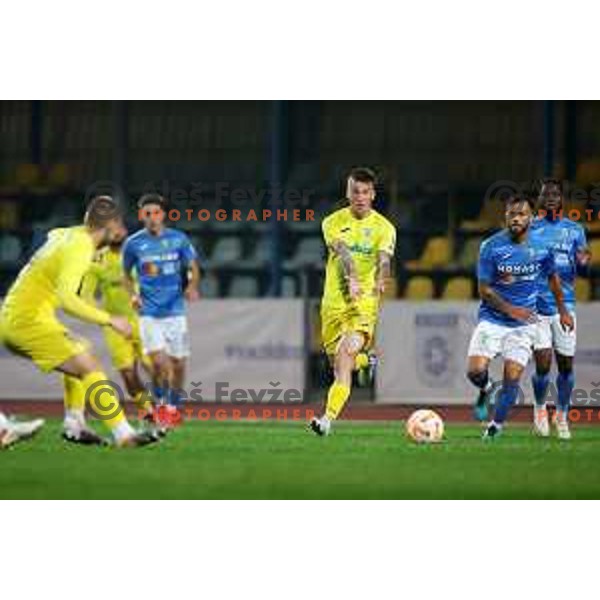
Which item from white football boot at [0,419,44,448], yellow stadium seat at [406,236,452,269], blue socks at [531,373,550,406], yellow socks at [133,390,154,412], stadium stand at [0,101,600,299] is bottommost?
white football boot at [0,419,44,448]

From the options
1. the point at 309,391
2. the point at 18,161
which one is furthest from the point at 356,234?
the point at 18,161

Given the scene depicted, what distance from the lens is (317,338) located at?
1556 cm

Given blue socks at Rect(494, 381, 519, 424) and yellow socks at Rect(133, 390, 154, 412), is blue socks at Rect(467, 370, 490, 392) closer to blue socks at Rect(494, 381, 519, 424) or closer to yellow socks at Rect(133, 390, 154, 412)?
blue socks at Rect(494, 381, 519, 424)

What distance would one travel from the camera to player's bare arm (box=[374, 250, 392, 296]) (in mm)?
13273

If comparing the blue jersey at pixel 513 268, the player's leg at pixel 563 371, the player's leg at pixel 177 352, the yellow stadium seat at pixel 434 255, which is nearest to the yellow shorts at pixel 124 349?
the player's leg at pixel 177 352

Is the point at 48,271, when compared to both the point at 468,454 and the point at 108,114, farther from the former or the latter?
the point at 468,454

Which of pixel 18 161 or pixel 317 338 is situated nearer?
pixel 18 161

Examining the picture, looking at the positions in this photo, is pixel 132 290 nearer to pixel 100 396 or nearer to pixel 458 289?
pixel 100 396

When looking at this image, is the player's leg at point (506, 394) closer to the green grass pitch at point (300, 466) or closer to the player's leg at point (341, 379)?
the green grass pitch at point (300, 466)

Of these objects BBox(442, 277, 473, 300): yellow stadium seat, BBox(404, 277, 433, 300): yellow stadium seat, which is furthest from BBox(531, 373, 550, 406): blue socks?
BBox(404, 277, 433, 300): yellow stadium seat

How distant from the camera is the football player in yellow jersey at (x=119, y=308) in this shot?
13.2 metres

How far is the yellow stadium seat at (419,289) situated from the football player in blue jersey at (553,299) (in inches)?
51.8

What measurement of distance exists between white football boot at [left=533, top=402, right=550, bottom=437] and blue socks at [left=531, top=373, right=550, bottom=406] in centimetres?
4

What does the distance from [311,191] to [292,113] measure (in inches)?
26.1
